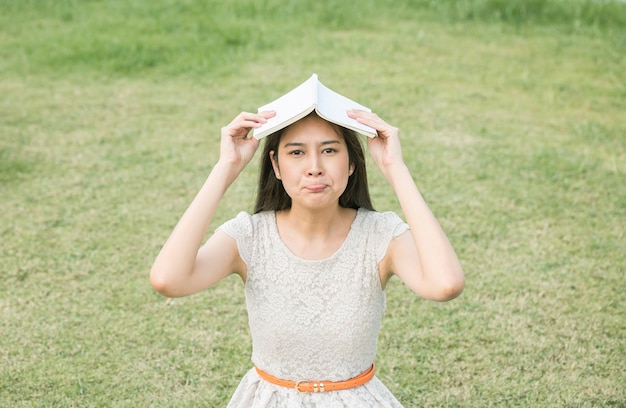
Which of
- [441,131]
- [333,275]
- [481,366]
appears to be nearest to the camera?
[333,275]

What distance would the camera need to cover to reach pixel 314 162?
244cm

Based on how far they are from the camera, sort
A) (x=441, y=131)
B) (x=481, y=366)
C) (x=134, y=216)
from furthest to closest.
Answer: (x=441, y=131), (x=134, y=216), (x=481, y=366)

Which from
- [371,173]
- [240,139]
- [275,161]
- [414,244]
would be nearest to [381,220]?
[414,244]

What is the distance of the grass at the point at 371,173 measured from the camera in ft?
12.4

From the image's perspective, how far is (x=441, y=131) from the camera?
6.39 meters

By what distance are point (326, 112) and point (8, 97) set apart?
5446 millimetres

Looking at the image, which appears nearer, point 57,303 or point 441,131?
point 57,303

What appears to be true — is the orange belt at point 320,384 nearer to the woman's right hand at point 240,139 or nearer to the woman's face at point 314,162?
the woman's face at point 314,162

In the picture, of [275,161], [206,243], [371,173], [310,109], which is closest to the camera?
[310,109]

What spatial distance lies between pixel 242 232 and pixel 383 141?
50 cm

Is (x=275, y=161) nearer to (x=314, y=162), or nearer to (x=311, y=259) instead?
(x=314, y=162)

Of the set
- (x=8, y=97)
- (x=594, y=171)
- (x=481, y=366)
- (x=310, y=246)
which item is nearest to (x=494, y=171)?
(x=594, y=171)

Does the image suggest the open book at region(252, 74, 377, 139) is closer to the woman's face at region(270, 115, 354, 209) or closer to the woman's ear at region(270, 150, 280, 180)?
the woman's face at region(270, 115, 354, 209)

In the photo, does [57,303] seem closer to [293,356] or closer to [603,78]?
[293,356]
